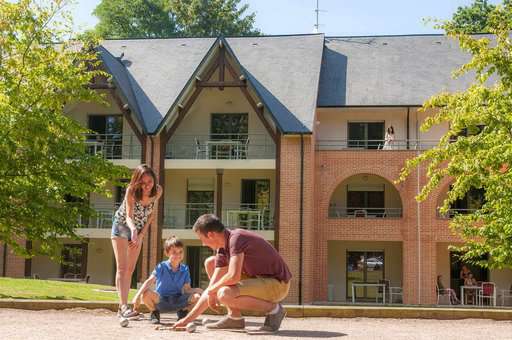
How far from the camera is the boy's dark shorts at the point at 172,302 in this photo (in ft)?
28.0

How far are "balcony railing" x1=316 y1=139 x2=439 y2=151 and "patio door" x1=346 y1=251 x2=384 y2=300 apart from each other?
430cm

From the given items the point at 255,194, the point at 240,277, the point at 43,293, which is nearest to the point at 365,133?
the point at 255,194

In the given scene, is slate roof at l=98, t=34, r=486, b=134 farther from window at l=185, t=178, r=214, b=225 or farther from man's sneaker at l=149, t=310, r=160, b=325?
man's sneaker at l=149, t=310, r=160, b=325

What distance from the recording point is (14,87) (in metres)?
17.2

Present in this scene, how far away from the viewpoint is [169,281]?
8648mm

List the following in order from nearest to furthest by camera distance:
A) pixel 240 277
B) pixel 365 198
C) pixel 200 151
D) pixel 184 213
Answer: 1. pixel 240 277
2. pixel 200 151
3. pixel 184 213
4. pixel 365 198

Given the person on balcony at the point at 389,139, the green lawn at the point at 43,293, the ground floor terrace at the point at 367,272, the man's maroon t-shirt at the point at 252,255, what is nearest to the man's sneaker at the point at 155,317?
the man's maroon t-shirt at the point at 252,255

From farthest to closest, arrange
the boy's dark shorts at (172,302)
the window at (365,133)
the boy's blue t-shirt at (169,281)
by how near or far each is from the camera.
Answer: the window at (365,133) → the boy's blue t-shirt at (169,281) → the boy's dark shorts at (172,302)

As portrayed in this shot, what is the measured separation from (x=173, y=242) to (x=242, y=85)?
2070 cm

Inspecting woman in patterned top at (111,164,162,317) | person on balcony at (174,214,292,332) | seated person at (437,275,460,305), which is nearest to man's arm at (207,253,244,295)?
person on balcony at (174,214,292,332)

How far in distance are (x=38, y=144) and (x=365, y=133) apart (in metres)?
17.2

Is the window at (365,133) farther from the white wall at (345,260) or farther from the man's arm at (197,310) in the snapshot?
the man's arm at (197,310)

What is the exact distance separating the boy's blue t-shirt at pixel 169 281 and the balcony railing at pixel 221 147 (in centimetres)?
2098

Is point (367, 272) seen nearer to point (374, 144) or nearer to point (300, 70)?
point (374, 144)
